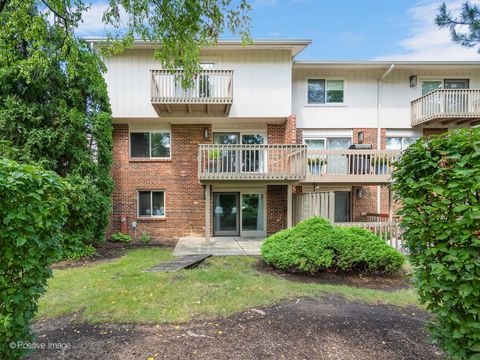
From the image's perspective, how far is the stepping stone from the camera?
245 inches

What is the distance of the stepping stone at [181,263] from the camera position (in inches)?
245

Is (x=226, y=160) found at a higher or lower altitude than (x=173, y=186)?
higher

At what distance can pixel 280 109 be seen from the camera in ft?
35.0

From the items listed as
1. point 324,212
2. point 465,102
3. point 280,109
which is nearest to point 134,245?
point 324,212

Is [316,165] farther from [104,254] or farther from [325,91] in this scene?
[104,254]

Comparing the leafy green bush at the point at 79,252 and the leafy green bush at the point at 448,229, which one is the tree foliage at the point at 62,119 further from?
the leafy green bush at the point at 448,229

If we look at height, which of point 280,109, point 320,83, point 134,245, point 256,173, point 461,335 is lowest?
point 134,245

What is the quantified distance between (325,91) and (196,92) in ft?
18.1

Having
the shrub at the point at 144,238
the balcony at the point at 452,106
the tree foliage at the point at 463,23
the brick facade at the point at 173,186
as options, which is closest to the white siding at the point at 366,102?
the balcony at the point at 452,106

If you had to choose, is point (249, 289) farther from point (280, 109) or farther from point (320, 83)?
point (320, 83)

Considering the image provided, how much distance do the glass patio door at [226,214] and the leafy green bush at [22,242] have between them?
8.94 meters

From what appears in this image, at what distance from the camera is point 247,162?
975 cm

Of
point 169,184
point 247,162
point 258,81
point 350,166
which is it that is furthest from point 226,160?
point 350,166

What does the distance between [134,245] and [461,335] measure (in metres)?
9.54
